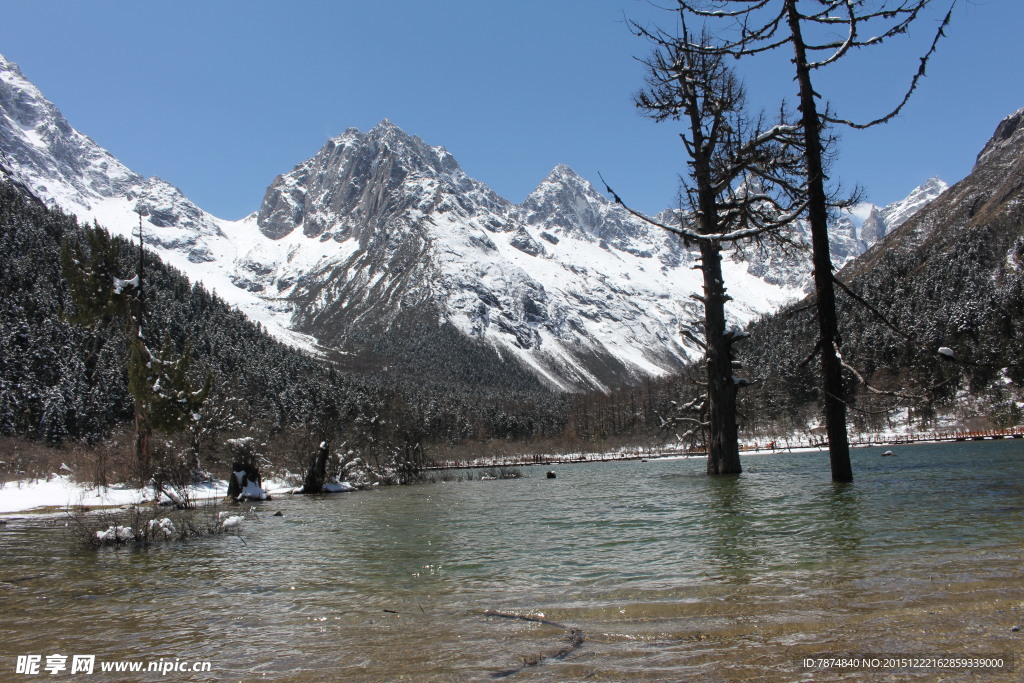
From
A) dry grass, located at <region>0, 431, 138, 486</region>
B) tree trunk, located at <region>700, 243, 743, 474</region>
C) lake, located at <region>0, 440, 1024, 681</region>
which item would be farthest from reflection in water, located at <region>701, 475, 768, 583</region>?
dry grass, located at <region>0, 431, 138, 486</region>

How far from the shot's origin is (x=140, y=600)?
7.74 m

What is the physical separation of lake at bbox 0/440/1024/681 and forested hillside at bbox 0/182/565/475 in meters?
27.2

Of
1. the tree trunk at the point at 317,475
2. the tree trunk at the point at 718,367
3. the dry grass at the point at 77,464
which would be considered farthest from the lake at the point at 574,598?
the tree trunk at the point at 317,475

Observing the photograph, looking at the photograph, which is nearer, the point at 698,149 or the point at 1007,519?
the point at 1007,519

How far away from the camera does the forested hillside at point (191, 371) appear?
5312 cm

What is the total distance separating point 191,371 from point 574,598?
206 feet

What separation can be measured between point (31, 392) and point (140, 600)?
88.8 metres

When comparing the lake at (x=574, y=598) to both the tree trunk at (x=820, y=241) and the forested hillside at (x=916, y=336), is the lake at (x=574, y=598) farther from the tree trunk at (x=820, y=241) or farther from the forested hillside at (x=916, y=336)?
the forested hillside at (x=916, y=336)

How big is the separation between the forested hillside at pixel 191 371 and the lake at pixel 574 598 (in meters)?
27.2

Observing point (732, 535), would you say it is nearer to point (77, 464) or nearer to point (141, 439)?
point (141, 439)

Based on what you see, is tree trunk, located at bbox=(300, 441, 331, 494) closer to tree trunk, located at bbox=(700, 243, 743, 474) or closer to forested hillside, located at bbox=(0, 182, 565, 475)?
forested hillside, located at bbox=(0, 182, 565, 475)

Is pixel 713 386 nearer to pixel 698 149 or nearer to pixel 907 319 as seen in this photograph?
pixel 698 149

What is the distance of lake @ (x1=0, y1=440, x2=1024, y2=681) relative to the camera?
463cm

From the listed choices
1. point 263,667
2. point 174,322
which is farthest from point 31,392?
point 263,667
